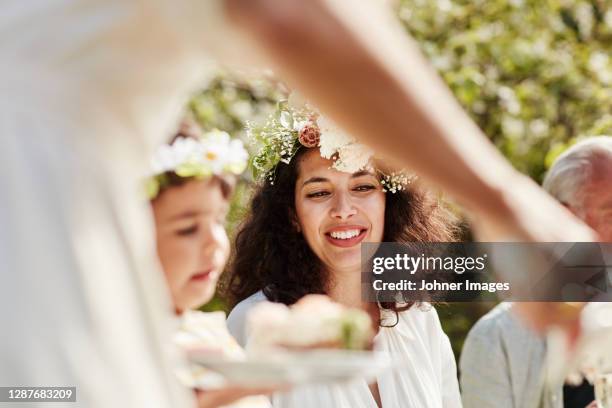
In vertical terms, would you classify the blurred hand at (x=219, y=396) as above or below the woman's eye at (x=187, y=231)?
below

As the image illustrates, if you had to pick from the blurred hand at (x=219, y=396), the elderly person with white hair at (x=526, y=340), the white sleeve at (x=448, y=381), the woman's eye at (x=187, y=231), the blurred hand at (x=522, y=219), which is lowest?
the blurred hand at (x=522, y=219)

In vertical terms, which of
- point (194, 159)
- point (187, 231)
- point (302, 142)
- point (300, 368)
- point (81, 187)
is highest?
point (302, 142)

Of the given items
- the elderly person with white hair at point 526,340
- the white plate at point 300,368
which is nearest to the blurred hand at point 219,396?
the white plate at point 300,368

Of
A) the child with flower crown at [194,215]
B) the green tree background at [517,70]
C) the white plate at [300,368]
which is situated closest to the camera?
the white plate at [300,368]

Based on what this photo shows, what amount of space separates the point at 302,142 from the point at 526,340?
100 centimetres

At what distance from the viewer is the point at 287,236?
9.59ft

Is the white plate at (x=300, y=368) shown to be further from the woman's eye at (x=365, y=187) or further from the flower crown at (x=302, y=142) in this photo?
the woman's eye at (x=365, y=187)

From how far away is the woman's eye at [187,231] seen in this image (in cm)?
183

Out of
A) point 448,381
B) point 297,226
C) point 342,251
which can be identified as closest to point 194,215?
point 342,251

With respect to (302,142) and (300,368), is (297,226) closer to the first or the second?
(302,142)

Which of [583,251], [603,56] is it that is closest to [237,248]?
[583,251]

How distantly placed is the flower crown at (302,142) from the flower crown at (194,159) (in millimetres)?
646

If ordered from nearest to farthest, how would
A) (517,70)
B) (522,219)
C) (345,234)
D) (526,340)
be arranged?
1. (522,219)
2. (345,234)
3. (526,340)
4. (517,70)

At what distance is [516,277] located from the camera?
2.86 feet
